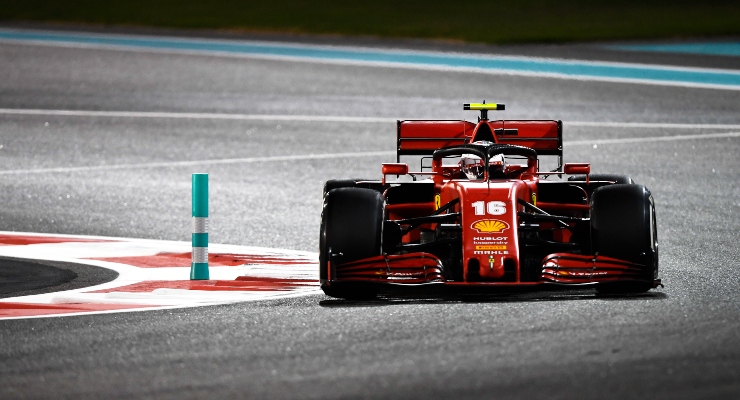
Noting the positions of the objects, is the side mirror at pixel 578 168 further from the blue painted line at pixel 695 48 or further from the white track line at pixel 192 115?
the blue painted line at pixel 695 48

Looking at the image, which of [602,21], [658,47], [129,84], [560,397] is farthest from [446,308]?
[602,21]

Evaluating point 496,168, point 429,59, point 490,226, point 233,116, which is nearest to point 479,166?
point 496,168

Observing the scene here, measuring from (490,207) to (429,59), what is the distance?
1806 centimetres

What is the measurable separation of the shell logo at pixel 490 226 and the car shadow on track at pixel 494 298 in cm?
43

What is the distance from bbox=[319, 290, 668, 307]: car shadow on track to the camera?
8805mm

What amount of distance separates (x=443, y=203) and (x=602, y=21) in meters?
24.8

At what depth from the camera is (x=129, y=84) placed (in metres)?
23.5

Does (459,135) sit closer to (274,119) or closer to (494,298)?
(494,298)

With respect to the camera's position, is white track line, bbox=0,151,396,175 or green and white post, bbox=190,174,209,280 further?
white track line, bbox=0,151,396,175

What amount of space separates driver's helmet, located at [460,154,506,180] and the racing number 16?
956 millimetres

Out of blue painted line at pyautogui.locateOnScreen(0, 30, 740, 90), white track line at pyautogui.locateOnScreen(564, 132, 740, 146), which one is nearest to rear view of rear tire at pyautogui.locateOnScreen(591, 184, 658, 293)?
white track line at pyautogui.locateOnScreen(564, 132, 740, 146)

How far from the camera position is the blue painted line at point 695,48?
27.6 m

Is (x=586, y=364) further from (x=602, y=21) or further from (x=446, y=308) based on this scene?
→ (x=602, y=21)

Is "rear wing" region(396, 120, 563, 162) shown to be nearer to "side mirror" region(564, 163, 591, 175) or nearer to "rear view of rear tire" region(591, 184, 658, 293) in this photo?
"side mirror" region(564, 163, 591, 175)
